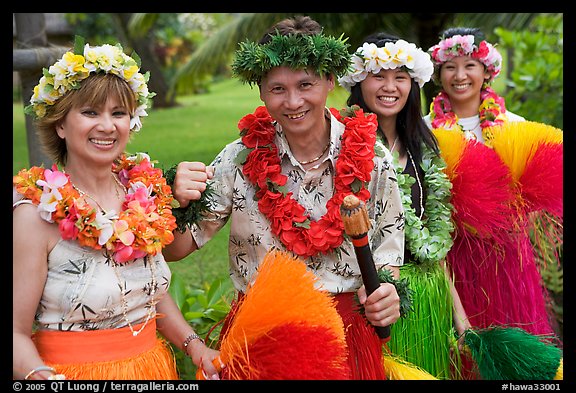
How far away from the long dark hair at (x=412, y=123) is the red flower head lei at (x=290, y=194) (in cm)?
62

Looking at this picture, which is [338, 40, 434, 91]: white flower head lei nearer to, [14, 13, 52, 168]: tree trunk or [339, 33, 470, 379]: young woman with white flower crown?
[339, 33, 470, 379]: young woman with white flower crown

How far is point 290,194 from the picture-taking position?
2479 millimetres

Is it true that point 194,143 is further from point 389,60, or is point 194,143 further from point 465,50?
point 389,60

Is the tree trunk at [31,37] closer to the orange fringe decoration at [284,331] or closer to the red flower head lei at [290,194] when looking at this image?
Answer: the red flower head lei at [290,194]

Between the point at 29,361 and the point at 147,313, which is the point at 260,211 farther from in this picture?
the point at 29,361

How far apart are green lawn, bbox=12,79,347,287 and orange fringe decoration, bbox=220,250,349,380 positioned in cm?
72

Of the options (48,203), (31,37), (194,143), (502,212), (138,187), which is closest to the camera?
(48,203)

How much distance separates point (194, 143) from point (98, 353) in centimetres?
402

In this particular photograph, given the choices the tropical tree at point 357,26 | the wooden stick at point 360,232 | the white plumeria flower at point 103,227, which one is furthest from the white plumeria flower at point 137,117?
the tropical tree at point 357,26

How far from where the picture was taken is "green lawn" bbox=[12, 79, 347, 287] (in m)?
4.34

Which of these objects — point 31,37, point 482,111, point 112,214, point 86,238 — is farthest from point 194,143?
point 86,238

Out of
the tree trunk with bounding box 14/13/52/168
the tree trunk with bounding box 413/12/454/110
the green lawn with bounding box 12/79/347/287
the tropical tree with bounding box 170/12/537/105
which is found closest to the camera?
the tree trunk with bounding box 14/13/52/168

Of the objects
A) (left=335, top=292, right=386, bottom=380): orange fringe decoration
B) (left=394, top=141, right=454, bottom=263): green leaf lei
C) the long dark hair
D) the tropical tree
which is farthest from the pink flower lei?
the tropical tree

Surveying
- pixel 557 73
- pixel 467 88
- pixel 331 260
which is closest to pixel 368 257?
pixel 331 260
